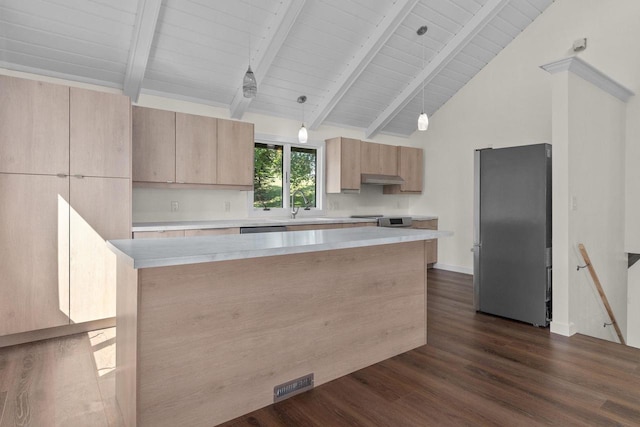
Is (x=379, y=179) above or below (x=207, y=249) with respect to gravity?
above

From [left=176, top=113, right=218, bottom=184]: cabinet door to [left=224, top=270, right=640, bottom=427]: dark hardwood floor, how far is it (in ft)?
8.76

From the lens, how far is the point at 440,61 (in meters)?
4.96

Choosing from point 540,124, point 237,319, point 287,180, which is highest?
point 540,124

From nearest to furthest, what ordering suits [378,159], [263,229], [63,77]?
[63,77] < [263,229] < [378,159]

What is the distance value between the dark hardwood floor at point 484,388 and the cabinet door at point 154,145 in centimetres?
267

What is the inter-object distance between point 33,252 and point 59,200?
454mm

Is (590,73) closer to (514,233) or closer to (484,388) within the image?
(514,233)

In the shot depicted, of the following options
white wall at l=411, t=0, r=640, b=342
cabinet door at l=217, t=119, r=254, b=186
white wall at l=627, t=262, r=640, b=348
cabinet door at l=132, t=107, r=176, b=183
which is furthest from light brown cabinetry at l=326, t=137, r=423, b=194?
white wall at l=627, t=262, r=640, b=348

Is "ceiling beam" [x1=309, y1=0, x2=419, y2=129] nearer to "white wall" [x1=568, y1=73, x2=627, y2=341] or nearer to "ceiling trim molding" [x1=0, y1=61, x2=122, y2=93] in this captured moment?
"white wall" [x1=568, y1=73, x2=627, y2=341]

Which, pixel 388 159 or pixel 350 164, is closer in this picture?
pixel 350 164

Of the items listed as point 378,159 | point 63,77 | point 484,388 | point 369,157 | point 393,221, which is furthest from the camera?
point 378,159

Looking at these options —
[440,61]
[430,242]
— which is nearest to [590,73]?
[440,61]

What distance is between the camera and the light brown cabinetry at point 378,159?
5.57 meters

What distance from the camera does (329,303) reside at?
229cm
